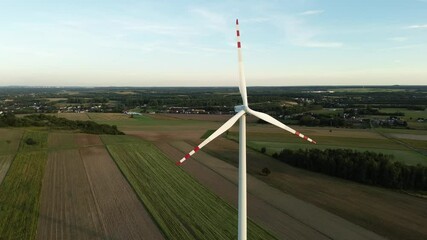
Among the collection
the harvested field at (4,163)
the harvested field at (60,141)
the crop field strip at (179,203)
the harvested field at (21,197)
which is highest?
the harvested field at (60,141)

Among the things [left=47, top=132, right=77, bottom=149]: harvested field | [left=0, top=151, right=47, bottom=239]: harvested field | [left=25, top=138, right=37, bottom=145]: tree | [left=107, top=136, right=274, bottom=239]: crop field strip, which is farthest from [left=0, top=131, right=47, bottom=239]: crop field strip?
[left=107, top=136, right=274, bottom=239]: crop field strip

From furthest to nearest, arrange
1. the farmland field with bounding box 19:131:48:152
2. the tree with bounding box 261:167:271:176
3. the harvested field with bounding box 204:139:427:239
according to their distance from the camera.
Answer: the farmland field with bounding box 19:131:48:152
the tree with bounding box 261:167:271:176
the harvested field with bounding box 204:139:427:239

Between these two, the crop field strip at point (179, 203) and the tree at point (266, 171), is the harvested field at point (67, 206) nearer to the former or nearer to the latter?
the crop field strip at point (179, 203)

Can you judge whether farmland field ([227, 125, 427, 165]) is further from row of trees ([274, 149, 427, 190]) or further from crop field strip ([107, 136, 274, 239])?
crop field strip ([107, 136, 274, 239])

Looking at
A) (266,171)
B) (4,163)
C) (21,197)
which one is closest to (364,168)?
(266,171)

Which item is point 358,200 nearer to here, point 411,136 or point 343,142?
point 343,142

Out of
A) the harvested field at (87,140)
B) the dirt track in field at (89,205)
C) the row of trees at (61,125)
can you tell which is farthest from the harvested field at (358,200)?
the row of trees at (61,125)

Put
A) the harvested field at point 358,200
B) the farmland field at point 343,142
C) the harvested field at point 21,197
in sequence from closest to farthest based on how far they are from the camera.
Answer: the harvested field at point 21,197 → the harvested field at point 358,200 → the farmland field at point 343,142
